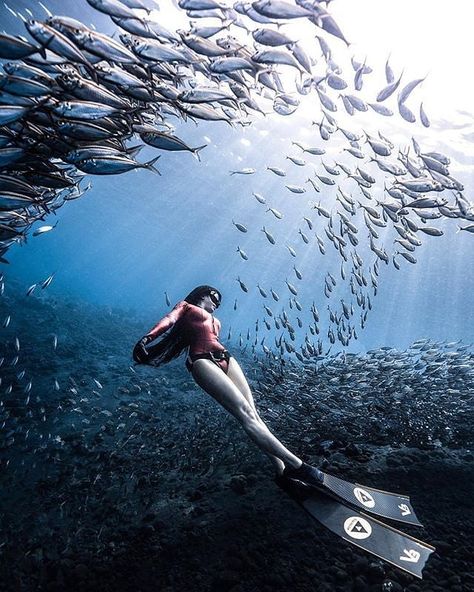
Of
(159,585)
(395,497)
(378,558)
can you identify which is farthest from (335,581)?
(159,585)

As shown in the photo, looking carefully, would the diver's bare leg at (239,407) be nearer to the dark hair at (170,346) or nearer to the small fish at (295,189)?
the dark hair at (170,346)

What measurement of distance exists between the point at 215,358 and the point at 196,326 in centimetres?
54

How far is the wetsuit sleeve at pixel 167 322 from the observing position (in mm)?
4611

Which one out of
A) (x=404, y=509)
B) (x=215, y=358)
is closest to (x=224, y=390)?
(x=215, y=358)

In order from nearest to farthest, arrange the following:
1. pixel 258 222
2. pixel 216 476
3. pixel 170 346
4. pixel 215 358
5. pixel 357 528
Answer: pixel 357 528 < pixel 215 358 < pixel 170 346 < pixel 216 476 < pixel 258 222

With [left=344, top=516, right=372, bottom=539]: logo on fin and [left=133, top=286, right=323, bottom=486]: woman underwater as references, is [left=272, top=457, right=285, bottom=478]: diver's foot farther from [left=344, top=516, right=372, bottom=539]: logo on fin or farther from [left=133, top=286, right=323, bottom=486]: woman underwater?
[left=344, top=516, right=372, bottom=539]: logo on fin

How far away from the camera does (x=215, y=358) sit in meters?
4.88

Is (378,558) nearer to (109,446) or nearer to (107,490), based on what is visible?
(107,490)

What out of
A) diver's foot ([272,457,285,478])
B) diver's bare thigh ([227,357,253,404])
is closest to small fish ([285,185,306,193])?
diver's bare thigh ([227,357,253,404])

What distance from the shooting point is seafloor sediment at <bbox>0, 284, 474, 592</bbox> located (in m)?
4.22

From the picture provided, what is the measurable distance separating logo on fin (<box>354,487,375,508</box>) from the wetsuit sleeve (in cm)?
345

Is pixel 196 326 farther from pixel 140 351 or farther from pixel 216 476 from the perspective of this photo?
pixel 216 476

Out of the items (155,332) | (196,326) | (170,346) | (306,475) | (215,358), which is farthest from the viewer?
(170,346)

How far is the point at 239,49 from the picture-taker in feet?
14.6
